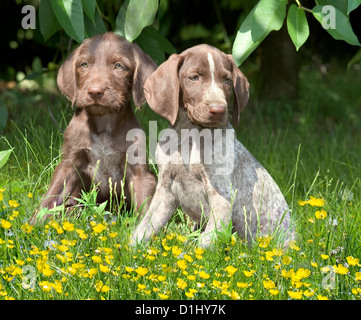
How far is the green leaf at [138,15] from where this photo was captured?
4.17 meters

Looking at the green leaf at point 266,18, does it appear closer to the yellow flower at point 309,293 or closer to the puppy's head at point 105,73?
the puppy's head at point 105,73

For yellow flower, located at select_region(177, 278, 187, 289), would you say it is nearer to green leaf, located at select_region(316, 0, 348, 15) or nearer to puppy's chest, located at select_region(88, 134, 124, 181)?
puppy's chest, located at select_region(88, 134, 124, 181)

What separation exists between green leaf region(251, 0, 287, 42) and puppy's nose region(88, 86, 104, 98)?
120cm

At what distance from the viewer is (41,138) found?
5.83 m

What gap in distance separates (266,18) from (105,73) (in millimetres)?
1297

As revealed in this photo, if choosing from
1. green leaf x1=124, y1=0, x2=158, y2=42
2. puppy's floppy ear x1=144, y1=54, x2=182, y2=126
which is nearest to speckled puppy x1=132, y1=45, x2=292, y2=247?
puppy's floppy ear x1=144, y1=54, x2=182, y2=126

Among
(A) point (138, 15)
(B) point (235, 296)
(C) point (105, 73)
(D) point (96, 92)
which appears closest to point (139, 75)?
(C) point (105, 73)

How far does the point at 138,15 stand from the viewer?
13.8ft

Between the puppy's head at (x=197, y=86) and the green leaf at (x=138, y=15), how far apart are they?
30 centimetres

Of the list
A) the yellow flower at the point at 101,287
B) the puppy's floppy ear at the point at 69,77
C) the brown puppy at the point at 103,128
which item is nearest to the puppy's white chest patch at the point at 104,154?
the brown puppy at the point at 103,128

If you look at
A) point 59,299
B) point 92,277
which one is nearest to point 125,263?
point 92,277

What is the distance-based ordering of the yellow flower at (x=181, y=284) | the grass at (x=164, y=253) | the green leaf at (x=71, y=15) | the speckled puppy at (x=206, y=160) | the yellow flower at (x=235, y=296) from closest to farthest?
the yellow flower at (x=235, y=296)
the yellow flower at (x=181, y=284)
the grass at (x=164, y=253)
the green leaf at (x=71, y=15)
the speckled puppy at (x=206, y=160)

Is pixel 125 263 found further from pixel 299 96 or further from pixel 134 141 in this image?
pixel 299 96
